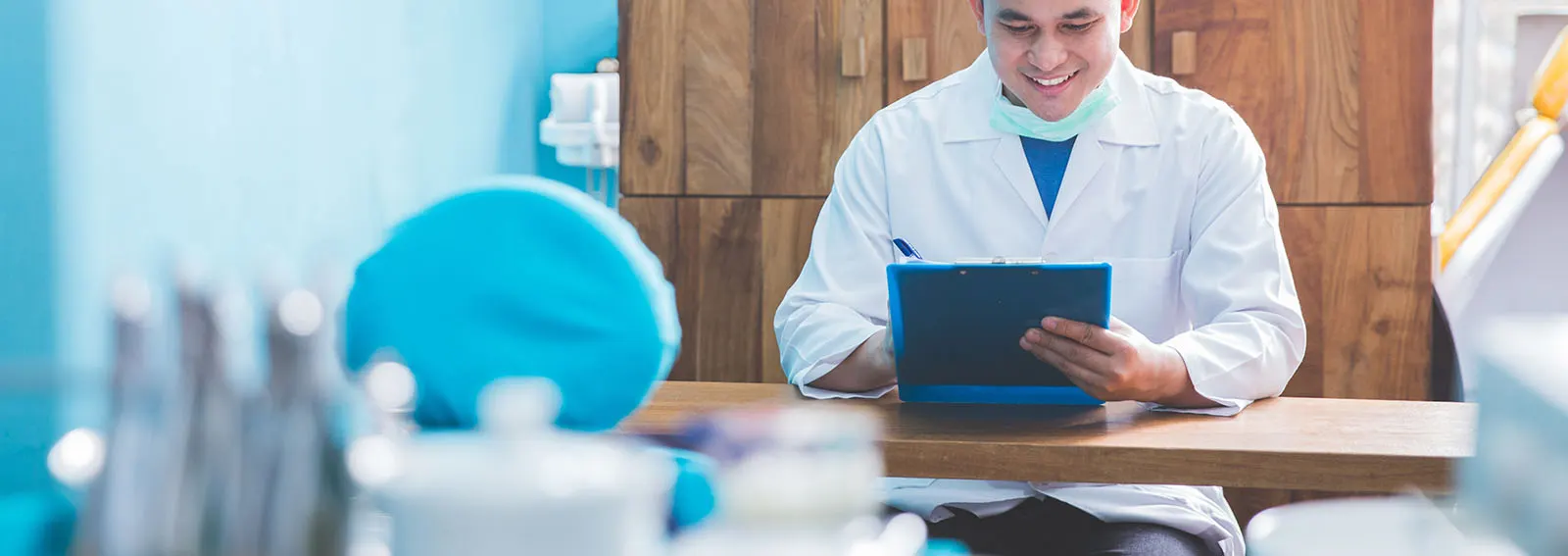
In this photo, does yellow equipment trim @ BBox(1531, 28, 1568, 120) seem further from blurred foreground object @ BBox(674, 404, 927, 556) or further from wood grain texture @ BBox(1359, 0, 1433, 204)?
blurred foreground object @ BBox(674, 404, 927, 556)

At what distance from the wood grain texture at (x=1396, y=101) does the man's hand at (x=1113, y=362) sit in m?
1.31

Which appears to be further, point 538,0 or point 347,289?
point 538,0

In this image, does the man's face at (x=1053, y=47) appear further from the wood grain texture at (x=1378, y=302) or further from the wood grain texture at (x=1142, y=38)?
the wood grain texture at (x=1378, y=302)

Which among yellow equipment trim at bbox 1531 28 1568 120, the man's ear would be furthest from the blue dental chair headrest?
yellow equipment trim at bbox 1531 28 1568 120

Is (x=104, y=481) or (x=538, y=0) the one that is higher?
(x=538, y=0)

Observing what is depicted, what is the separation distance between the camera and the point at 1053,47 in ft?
5.78

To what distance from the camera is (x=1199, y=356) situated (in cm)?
147

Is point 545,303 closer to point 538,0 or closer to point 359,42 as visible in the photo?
point 359,42

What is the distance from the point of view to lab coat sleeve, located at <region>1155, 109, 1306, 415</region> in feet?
4.89

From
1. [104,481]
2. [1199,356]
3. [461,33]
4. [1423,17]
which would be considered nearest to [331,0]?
[461,33]

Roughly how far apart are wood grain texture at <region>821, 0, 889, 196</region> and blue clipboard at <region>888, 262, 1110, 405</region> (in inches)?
49.2

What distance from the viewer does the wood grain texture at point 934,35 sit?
261 centimetres

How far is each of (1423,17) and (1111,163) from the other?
3.59 feet

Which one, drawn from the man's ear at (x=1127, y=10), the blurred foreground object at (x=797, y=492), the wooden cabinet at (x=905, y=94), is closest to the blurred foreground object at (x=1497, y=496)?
the blurred foreground object at (x=797, y=492)
